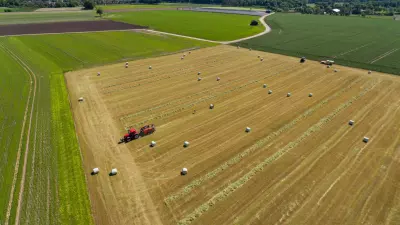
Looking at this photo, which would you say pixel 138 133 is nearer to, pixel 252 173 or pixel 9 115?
pixel 252 173

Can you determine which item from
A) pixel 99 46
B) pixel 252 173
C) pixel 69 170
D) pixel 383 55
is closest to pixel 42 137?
pixel 69 170

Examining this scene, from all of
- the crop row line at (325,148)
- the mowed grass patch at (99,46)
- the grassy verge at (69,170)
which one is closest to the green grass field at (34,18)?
the mowed grass patch at (99,46)

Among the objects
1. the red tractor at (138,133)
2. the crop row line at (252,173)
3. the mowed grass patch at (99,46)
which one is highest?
the mowed grass patch at (99,46)

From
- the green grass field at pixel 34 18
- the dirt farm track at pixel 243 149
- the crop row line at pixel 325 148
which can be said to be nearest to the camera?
the dirt farm track at pixel 243 149

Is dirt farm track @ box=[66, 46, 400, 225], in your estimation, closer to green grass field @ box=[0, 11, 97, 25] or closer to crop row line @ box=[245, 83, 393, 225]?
crop row line @ box=[245, 83, 393, 225]

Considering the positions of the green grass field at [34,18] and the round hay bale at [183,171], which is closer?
the round hay bale at [183,171]

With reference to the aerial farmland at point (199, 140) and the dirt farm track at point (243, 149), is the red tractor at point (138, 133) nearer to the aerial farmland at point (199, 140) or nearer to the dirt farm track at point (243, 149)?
the aerial farmland at point (199, 140)

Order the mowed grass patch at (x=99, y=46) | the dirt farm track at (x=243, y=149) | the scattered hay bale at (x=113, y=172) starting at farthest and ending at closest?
the mowed grass patch at (x=99, y=46), the scattered hay bale at (x=113, y=172), the dirt farm track at (x=243, y=149)
